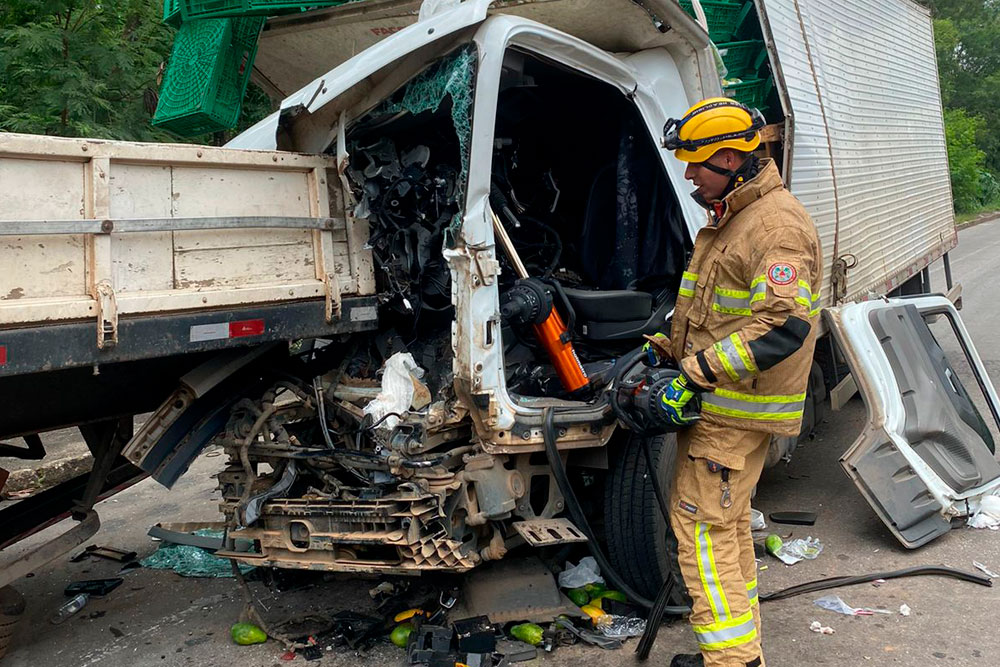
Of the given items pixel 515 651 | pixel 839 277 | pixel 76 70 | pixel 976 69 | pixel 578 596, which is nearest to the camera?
pixel 515 651

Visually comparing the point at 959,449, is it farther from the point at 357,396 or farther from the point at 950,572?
the point at 357,396

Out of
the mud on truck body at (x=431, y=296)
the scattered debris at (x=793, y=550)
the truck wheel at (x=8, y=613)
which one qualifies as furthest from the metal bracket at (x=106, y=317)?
the scattered debris at (x=793, y=550)

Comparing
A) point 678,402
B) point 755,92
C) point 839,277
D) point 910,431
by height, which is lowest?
point 910,431

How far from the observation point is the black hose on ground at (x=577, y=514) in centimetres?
315

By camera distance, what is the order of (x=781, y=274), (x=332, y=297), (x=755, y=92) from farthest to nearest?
(x=755, y=92), (x=332, y=297), (x=781, y=274)

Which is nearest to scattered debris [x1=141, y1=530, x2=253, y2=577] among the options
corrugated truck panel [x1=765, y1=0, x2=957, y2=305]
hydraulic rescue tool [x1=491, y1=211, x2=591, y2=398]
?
hydraulic rescue tool [x1=491, y1=211, x2=591, y2=398]

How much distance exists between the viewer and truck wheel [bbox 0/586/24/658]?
11.1ft

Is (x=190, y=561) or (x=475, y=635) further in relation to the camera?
(x=190, y=561)

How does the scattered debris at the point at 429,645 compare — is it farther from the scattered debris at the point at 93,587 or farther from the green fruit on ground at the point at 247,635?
the scattered debris at the point at 93,587

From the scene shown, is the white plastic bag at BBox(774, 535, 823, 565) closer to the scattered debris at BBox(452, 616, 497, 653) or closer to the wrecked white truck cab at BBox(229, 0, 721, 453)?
the wrecked white truck cab at BBox(229, 0, 721, 453)

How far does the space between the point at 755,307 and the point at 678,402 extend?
0.38 m

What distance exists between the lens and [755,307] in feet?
8.35

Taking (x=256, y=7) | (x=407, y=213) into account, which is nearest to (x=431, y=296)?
(x=407, y=213)

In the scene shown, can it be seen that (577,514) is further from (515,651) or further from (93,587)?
(93,587)
